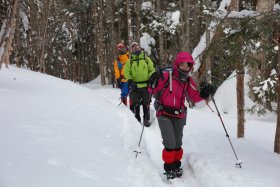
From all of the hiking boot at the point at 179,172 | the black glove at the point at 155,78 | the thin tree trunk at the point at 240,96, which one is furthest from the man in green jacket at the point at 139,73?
the black glove at the point at 155,78

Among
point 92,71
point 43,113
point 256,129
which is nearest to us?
point 43,113

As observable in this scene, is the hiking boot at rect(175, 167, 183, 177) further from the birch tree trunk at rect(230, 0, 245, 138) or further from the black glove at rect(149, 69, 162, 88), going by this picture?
the birch tree trunk at rect(230, 0, 245, 138)

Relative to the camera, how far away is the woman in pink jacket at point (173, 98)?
6.84 metres

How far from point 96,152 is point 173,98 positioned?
1.72 meters

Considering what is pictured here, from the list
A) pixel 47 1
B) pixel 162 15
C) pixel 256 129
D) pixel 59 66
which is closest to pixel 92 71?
pixel 59 66

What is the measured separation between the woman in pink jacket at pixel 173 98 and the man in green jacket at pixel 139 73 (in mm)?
4036

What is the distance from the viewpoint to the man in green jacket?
11164 mm

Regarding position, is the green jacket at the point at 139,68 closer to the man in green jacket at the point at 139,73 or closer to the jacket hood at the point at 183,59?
the man in green jacket at the point at 139,73

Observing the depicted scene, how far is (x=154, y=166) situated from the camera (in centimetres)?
744

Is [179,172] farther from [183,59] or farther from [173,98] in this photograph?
[183,59]

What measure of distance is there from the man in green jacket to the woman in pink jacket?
404cm

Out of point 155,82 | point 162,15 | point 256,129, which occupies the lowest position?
point 256,129

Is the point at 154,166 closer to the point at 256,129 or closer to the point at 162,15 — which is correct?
the point at 256,129

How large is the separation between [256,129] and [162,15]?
50.2 feet
